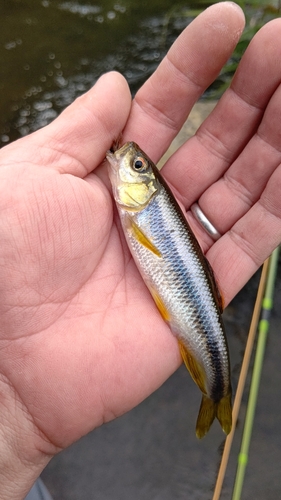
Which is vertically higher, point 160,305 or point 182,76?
point 182,76

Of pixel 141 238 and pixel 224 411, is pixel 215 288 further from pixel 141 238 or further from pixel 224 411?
pixel 224 411

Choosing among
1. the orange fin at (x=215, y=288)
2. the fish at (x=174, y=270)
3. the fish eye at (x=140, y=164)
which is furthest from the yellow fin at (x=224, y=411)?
the fish eye at (x=140, y=164)

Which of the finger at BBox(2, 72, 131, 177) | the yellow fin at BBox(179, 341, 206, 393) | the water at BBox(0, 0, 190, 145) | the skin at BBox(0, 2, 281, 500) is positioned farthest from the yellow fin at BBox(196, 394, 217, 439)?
the water at BBox(0, 0, 190, 145)

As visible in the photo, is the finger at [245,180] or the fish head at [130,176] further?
the finger at [245,180]

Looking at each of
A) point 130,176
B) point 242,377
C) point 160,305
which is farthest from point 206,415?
point 130,176

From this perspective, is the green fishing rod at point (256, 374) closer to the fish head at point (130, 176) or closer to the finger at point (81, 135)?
the fish head at point (130, 176)

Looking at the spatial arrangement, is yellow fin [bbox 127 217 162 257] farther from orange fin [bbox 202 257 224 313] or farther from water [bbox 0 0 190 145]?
water [bbox 0 0 190 145]
